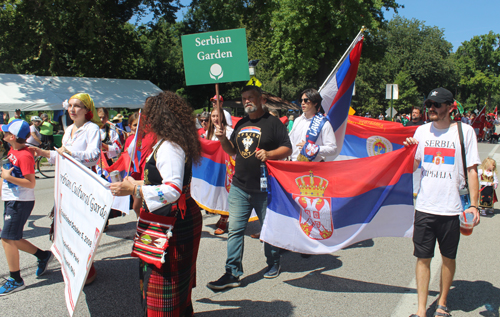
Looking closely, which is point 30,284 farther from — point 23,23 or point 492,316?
point 23,23

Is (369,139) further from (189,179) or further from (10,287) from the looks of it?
(10,287)

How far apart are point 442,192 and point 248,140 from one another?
6.01ft

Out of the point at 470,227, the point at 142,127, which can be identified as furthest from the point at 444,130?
the point at 142,127

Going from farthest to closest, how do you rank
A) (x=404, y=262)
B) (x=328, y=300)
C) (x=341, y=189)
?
(x=404, y=262) → (x=341, y=189) → (x=328, y=300)

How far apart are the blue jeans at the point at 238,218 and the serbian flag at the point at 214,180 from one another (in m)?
1.86

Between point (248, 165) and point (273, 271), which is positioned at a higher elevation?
point (248, 165)

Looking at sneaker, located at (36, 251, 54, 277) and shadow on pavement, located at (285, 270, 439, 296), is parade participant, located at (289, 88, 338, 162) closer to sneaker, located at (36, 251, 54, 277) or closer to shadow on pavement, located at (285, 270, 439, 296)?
shadow on pavement, located at (285, 270, 439, 296)

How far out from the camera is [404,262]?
4.55 m

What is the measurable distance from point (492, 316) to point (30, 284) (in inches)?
172

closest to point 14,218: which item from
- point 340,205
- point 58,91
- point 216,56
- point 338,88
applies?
point 216,56

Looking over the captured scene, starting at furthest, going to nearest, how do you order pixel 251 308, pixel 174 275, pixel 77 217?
pixel 251 308, pixel 77 217, pixel 174 275

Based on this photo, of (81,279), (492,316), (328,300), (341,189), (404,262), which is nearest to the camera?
(81,279)

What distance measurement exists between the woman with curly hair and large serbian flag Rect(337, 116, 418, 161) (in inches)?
207

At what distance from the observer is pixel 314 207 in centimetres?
385
